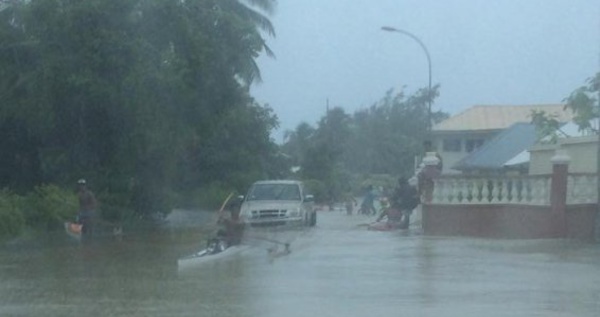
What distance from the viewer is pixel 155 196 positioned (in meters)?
42.3

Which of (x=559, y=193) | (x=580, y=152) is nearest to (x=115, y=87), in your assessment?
(x=580, y=152)

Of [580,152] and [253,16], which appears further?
[253,16]

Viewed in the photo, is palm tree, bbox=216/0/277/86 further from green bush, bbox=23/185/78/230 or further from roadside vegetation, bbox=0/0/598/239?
green bush, bbox=23/185/78/230

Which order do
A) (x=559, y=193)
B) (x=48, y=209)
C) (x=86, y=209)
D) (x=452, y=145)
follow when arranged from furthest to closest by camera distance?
(x=452, y=145) < (x=48, y=209) < (x=86, y=209) < (x=559, y=193)

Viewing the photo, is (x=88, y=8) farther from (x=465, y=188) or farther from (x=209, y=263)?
(x=209, y=263)

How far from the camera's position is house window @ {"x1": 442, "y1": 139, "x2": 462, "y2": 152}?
7725cm

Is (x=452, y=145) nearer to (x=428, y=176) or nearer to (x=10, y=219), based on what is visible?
(x=428, y=176)

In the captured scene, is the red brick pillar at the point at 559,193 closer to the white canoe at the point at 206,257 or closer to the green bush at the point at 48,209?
the white canoe at the point at 206,257

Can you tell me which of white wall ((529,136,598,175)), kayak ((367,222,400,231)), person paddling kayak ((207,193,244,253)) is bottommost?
person paddling kayak ((207,193,244,253))

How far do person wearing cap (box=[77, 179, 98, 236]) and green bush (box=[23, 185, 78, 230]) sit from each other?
213 cm

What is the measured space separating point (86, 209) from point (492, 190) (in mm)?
10832

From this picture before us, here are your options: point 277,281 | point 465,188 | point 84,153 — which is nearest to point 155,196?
point 84,153

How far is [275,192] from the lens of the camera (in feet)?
131

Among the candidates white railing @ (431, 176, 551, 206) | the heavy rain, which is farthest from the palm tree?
white railing @ (431, 176, 551, 206)
